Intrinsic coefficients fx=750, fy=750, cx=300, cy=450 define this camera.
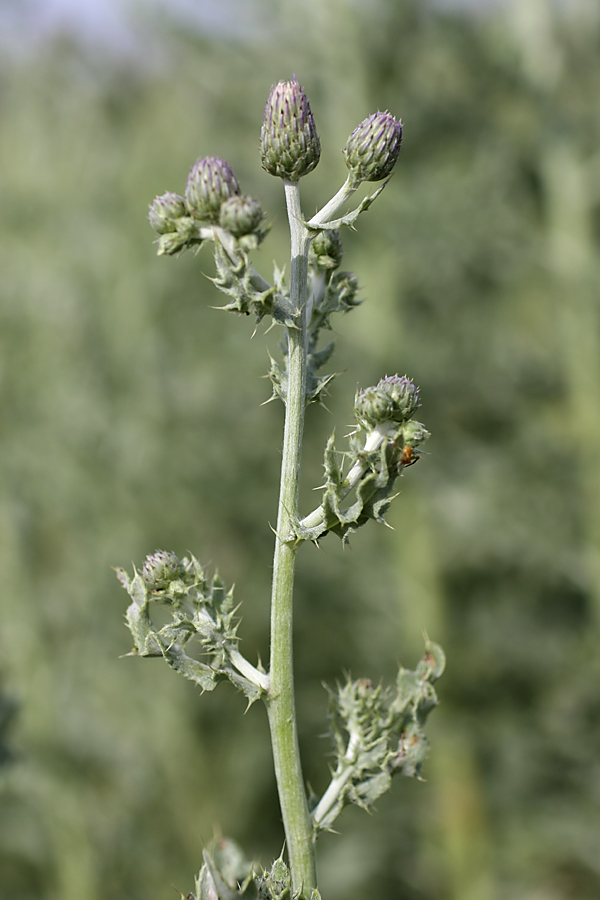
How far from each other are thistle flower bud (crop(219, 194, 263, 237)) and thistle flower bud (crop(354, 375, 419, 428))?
18.0 inches

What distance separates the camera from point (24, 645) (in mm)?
6137

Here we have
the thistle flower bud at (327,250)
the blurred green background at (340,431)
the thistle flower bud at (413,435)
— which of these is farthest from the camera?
the blurred green background at (340,431)

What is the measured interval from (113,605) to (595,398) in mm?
5167

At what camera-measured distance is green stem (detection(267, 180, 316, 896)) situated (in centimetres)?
173

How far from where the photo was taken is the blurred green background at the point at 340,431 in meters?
7.14

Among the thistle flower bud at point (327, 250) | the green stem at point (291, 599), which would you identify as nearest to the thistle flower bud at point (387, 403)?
the green stem at point (291, 599)

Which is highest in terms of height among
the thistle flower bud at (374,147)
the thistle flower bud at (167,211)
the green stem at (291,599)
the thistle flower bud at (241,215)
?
the thistle flower bud at (374,147)

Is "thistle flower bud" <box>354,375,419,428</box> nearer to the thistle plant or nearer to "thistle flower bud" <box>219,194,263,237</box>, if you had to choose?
the thistle plant

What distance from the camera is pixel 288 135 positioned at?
171 centimetres

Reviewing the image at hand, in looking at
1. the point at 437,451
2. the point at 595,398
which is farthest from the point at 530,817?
the point at 595,398

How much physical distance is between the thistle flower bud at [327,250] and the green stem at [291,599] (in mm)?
156

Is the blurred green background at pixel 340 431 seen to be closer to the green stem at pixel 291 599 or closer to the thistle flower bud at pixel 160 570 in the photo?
the thistle flower bud at pixel 160 570

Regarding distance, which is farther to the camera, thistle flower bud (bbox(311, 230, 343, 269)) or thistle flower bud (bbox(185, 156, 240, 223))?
thistle flower bud (bbox(311, 230, 343, 269))

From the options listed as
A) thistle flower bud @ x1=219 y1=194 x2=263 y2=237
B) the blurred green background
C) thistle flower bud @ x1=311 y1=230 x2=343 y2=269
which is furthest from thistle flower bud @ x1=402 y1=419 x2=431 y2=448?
the blurred green background
